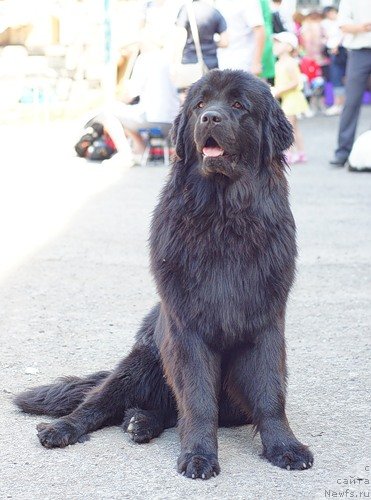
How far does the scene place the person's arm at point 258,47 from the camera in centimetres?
1121

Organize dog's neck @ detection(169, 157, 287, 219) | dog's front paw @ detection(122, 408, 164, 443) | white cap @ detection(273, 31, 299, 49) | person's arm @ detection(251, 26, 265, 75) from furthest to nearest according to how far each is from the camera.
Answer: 1. white cap @ detection(273, 31, 299, 49)
2. person's arm @ detection(251, 26, 265, 75)
3. dog's front paw @ detection(122, 408, 164, 443)
4. dog's neck @ detection(169, 157, 287, 219)

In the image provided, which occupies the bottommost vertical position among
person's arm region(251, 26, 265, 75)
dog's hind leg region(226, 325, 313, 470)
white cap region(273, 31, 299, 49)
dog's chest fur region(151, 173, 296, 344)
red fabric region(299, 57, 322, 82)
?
red fabric region(299, 57, 322, 82)

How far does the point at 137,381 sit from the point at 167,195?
2.60 ft

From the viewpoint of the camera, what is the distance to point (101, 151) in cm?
1422

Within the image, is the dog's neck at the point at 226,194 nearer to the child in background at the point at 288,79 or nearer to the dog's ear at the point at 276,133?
the dog's ear at the point at 276,133

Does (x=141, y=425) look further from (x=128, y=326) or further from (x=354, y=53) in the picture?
(x=354, y=53)

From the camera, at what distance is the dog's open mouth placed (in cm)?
396

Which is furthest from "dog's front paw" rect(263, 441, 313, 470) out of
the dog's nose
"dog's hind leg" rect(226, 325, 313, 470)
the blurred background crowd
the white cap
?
the white cap

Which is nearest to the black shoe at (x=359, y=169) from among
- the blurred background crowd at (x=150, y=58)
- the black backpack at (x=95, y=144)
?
the blurred background crowd at (x=150, y=58)

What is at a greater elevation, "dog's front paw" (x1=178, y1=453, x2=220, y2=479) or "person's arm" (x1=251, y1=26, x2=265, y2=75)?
"dog's front paw" (x1=178, y1=453, x2=220, y2=479)

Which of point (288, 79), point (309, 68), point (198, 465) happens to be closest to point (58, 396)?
point (198, 465)

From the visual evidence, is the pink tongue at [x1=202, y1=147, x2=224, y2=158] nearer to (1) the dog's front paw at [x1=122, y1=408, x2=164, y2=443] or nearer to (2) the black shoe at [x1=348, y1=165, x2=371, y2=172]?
(1) the dog's front paw at [x1=122, y1=408, x2=164, y2=443]

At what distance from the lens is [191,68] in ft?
38.1

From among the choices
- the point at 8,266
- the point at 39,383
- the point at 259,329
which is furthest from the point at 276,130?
the point at 8,266
